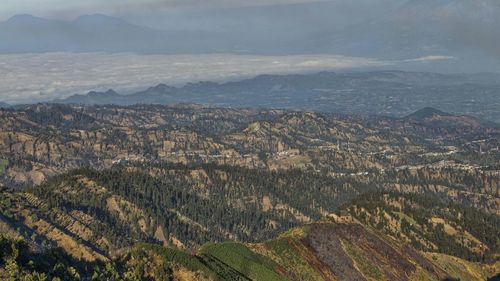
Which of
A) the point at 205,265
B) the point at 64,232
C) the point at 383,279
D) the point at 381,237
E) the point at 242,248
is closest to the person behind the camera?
the point at 205,265

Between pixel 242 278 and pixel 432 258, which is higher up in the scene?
pixel 242 278

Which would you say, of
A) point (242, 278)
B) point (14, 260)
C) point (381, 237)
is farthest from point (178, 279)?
point (381, 237)

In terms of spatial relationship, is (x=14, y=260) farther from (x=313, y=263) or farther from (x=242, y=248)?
(x=313, y=263)

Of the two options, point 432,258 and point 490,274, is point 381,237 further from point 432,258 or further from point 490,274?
point 490,274

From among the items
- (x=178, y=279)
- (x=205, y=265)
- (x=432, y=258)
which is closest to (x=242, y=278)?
(x=205, y=265)

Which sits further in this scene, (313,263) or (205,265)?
(313,263)

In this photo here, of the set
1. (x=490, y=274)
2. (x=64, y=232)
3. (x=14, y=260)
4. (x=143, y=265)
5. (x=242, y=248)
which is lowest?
(x=490, y=274)

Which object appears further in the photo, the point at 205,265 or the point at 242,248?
the point at 242,248

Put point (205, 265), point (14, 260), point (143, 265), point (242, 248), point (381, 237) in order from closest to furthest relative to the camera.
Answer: point (14, 260) → point (143, 265) → point (205, 265) → point (242, 248) → point (381, 237)

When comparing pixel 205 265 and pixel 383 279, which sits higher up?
pixel 205 265
